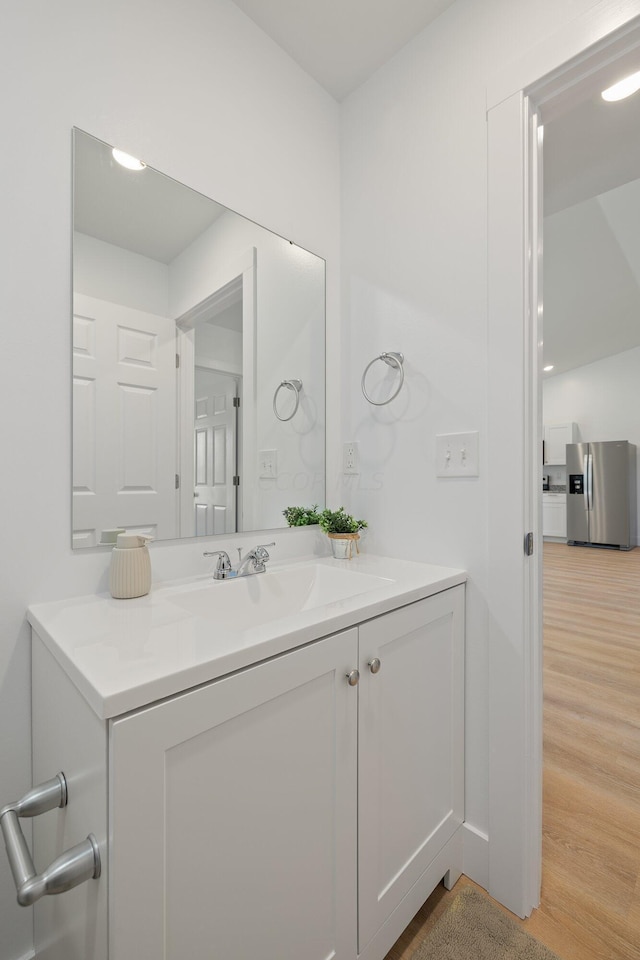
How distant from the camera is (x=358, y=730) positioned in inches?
36.5

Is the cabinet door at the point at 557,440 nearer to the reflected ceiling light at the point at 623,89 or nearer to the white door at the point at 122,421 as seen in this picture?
the reflected ceiling light at the point at 623,89

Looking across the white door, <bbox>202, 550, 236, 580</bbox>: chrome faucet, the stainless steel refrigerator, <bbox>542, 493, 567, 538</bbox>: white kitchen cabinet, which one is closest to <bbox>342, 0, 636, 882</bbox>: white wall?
<bbox>202, 550, 236, 580</bbox>: chrome faucet

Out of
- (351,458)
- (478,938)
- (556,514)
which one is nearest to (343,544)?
(351,458)

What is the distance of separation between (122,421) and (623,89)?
71.7 inches

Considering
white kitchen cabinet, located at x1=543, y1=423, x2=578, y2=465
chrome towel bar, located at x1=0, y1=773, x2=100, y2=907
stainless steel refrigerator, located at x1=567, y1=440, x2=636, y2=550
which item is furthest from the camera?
white kitchen cabinet, located at x1=543, y1=423, x2=578, y2=465

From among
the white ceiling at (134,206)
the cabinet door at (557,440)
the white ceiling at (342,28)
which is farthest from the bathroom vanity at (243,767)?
the cabinet door at (557,440)

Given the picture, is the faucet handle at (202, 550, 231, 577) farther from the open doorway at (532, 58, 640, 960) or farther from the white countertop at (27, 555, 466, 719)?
the open doorway at (532, 58, 640, 960)

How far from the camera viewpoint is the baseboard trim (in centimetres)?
125

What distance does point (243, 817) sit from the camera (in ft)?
2.36

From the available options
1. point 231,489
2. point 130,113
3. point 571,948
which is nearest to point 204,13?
point 130,113

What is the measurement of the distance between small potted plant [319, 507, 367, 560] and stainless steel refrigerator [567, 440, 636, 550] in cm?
674

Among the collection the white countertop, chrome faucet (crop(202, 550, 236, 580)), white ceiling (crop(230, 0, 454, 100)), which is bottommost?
the white countertop

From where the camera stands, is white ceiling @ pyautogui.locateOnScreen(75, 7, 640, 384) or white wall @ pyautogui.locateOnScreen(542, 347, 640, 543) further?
white wall @ pyautogui.locateOnScreen(542, 347, 640, 543)

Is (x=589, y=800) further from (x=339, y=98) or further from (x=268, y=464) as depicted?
(x=339, y=98)
